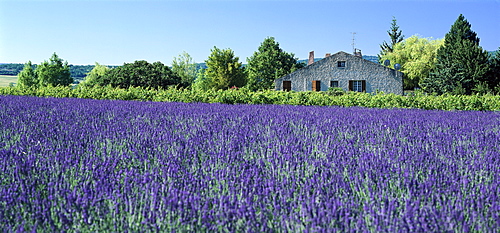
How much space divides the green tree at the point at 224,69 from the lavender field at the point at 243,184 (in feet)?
132

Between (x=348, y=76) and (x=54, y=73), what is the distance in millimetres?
39667

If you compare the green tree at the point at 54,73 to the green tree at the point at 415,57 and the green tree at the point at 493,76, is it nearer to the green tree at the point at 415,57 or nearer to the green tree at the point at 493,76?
the green tree at the point at 415,57

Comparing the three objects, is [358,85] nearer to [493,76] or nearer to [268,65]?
[493,76]

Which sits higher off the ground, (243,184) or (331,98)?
(331,98)

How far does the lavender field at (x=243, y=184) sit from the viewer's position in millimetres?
2301

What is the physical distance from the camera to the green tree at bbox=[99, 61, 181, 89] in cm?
3516

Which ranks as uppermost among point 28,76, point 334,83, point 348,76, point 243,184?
point 28,76

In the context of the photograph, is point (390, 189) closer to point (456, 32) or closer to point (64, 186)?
point (64, 186)

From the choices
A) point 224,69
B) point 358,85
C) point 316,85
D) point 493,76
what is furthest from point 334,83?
point 224,69

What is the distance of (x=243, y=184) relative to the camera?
9.70ft

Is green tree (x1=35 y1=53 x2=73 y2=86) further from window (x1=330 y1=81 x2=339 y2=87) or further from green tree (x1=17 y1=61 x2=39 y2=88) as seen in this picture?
window (x1=330 y1=81 x2=339 y2=87)

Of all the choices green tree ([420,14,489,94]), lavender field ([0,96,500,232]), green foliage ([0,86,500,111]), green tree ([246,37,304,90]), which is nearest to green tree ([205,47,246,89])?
green tree ([246,37,304,90])

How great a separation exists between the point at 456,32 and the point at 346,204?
116ft

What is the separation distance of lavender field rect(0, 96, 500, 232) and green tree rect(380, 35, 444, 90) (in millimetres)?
41790
